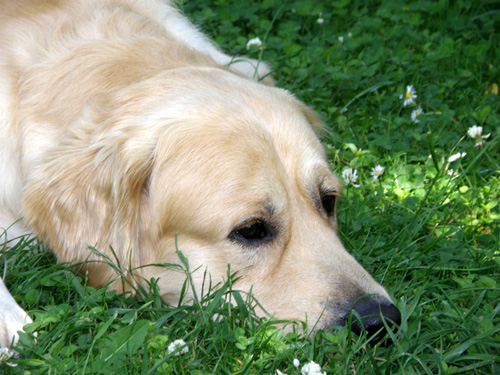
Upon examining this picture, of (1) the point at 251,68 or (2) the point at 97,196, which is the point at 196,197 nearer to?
(2) the point at 97,196

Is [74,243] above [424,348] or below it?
above

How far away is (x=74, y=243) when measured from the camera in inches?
117

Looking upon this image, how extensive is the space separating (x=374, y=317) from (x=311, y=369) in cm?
38

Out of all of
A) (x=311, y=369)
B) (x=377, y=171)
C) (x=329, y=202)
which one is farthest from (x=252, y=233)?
(x=377, y=171)

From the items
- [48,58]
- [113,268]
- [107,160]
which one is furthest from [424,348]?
[48,58]

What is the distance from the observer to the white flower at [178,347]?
2521 millimetres

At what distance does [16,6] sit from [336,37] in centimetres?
289

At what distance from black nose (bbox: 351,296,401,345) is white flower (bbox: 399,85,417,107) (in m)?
2.44

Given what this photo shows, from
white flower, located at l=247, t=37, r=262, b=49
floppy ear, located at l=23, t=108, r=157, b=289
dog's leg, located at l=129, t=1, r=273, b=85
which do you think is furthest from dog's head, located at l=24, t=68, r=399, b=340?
white flower, located at l=247, t=37, r=262, b=49

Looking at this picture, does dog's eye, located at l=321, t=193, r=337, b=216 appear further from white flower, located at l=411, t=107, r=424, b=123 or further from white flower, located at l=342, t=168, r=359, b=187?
white flower, located at l=411, t=107, r=424, b=123

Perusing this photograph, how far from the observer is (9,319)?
2719mm

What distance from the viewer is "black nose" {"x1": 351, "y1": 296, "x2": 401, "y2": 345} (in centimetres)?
262

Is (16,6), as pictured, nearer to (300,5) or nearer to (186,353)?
(186,353)

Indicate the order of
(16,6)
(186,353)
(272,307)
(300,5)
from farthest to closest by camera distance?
(300,5), (16,6), (272,307), (186,353)
